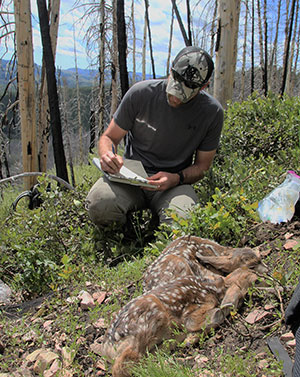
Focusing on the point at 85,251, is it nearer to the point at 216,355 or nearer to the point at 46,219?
the point at 46,219

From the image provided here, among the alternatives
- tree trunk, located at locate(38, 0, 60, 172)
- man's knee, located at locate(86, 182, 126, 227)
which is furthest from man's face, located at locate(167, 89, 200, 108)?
tree trunk, located at locate(38, 0, 60, 172)

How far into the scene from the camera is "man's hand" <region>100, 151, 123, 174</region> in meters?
4.17

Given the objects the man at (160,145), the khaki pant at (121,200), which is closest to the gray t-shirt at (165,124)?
the man at (160,145)

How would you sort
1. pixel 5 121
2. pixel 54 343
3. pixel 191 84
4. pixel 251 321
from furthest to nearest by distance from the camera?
1. pixel 5 121
2. pixel 191 84
3. pixel 54 343
4. pixel 251 321

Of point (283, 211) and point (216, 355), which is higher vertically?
point (283, 211)

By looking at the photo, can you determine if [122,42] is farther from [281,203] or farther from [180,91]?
[281,203]

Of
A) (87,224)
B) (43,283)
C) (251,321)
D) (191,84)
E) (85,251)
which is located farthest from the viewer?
(87,224)

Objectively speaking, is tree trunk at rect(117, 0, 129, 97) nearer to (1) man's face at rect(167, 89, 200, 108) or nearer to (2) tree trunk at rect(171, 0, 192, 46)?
(2) tree trunk at rect(171, 0, 192, 46)

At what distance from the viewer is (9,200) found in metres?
10.5

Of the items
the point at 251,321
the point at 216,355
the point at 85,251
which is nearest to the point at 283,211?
the point at 251,321

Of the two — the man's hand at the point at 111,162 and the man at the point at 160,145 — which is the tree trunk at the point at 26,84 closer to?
the man at the point at 160,145

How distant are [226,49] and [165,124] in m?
3.26

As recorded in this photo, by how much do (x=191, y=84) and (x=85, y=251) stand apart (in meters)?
2.47

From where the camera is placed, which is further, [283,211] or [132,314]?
[283,211]
